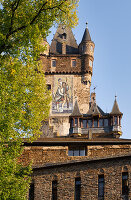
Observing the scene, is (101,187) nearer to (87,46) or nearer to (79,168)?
(79,168)

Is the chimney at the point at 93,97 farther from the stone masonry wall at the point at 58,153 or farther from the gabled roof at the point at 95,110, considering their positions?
the stone masonry wall at the point at 58,153

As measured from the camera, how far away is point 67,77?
214 feet

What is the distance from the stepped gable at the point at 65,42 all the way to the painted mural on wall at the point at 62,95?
21.3 feet

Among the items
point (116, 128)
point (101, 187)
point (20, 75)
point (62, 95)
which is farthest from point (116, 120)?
point (20, 75)

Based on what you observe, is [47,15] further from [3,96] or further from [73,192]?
[73,192]

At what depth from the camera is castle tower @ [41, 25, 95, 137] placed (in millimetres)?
62353

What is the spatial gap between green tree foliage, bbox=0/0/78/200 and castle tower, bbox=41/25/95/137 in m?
38.6

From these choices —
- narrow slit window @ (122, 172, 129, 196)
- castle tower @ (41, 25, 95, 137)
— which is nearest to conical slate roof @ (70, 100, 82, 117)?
castle tower @ (41, 25, 95, 137)

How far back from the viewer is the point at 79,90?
212 ft

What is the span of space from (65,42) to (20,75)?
51.1 m

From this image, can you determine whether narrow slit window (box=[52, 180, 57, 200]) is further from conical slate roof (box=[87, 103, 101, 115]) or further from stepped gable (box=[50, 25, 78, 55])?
stepped gable (box=[50, 25, 78, 55])

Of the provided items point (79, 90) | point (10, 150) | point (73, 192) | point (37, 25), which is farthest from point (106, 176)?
point (79, 90)

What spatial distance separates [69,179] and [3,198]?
8481 mm

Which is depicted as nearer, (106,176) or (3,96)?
(3,96)
